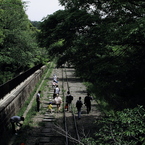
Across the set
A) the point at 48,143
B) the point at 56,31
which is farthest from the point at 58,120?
the point at 56,31

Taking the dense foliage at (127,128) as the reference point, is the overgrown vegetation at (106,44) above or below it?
above

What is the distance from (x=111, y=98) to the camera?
2200 centimetres

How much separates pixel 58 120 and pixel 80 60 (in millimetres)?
5360

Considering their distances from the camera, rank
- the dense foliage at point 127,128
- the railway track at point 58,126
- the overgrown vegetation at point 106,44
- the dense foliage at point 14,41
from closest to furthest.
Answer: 1. the dense foliage at point 127,128
2. the overgrown vegetation at point 106,44
3. the railway track at point 58,126
4. the dense foliage at point 14,41

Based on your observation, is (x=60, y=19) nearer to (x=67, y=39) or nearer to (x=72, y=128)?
(x=67, y=39)

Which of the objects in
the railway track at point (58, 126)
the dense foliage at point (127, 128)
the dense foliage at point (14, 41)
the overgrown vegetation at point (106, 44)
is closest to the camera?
the dense foliage at point (127, 128)

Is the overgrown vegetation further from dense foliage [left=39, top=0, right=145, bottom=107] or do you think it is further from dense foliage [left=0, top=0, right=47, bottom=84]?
dense foliage [left=0, top=0, right=47, bottom=84]

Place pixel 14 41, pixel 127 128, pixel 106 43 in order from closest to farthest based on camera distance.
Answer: pixel 127 128
pixel 106 43
pixel 14 41

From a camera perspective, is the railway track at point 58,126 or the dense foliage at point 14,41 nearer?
the railway track at point 58,126

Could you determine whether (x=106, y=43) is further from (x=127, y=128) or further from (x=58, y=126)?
(x=58, y=126)

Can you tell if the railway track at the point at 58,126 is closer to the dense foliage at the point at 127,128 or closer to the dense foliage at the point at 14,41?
the dense foliage at the point at 127,128

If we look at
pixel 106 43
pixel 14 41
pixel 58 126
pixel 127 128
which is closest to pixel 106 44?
pixel 106 43

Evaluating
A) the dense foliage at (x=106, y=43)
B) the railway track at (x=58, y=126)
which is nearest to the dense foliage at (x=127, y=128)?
the railway track at (x=58, y=126)

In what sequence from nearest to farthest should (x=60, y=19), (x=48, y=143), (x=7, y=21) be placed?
(x=48, y=143), (x=60, y=19), (x=7, y=21)
